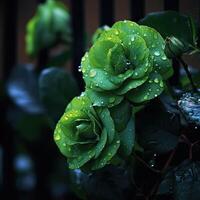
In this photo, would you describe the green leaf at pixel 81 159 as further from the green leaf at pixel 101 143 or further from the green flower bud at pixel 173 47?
the green flower bud at pixel 173 47

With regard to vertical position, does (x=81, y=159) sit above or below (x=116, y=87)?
below

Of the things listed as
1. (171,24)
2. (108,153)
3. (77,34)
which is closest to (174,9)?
(171,24)

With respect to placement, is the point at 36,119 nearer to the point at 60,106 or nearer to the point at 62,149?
the point at 60,106

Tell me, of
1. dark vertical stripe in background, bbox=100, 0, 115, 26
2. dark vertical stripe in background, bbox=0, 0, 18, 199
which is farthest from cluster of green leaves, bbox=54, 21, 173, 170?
dark vertical stripe in background, bbox=0, 0, 18, 199

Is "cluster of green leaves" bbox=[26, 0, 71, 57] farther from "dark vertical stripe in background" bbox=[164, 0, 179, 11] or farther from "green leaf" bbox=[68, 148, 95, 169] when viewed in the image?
"green leaf" bbox=[68, 148, 95, 169]

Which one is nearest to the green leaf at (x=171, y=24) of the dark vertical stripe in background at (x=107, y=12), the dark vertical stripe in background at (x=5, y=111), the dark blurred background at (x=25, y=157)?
the dark vertical stripe in background at (x=107, y=12)

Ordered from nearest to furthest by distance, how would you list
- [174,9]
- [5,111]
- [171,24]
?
[171,24]
[174,9]
[5,111]

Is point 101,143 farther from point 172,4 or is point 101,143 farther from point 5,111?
point 5,111
